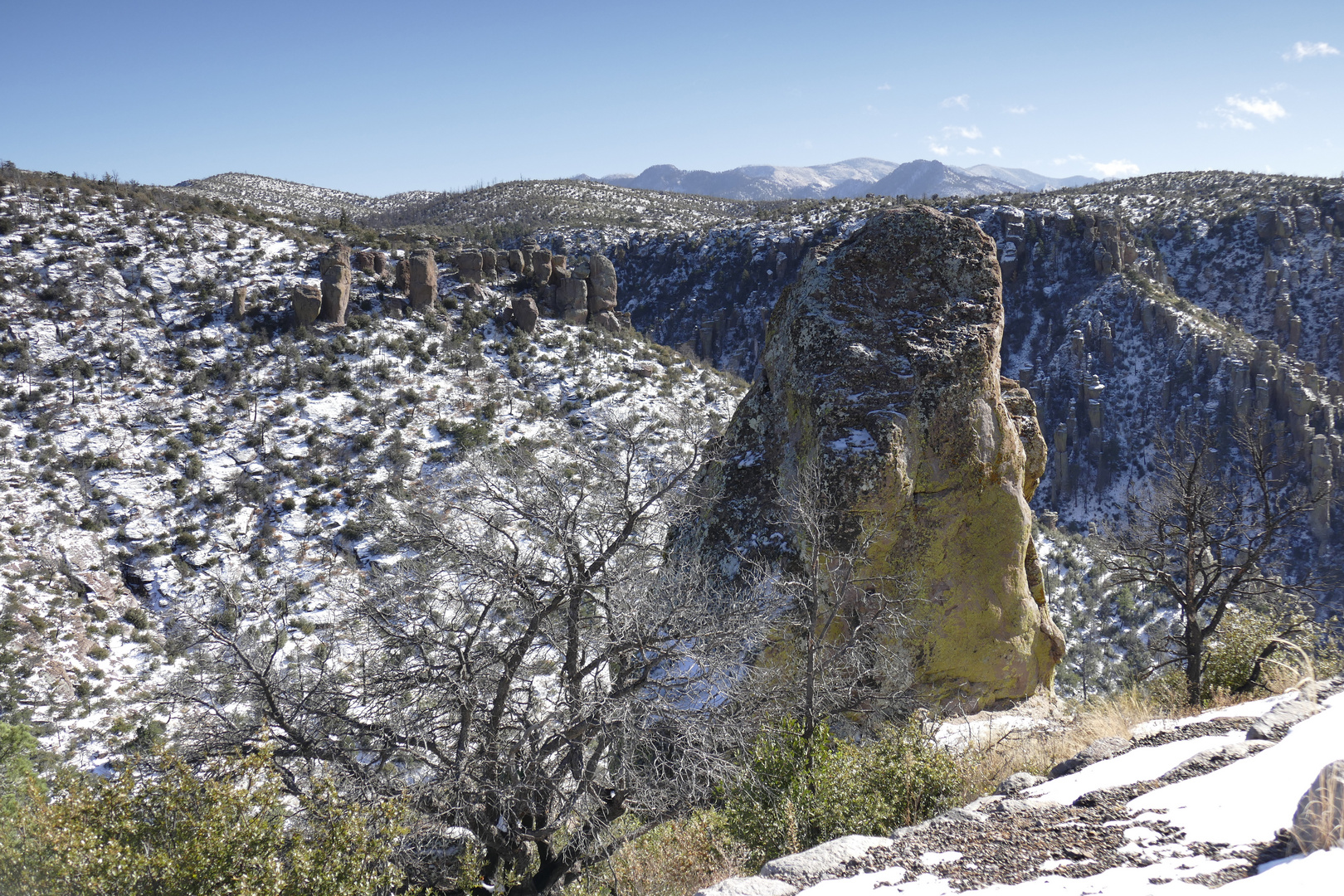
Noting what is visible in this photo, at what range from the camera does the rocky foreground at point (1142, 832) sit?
2975 millimetres

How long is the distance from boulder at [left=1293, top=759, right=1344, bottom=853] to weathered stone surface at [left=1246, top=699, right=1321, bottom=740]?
78.7 inches

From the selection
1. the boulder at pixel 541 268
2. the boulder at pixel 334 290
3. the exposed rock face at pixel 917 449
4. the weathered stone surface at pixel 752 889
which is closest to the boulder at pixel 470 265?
the boulder at pixel 541 268

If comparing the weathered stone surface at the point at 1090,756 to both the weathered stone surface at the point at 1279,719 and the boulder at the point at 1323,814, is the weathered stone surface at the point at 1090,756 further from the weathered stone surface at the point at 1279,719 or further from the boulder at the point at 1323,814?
the boulder at the point at 1323,814

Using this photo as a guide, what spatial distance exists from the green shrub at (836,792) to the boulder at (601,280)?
26.4m

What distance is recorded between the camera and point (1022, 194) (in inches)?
2318

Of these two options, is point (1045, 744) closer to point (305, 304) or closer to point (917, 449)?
point (917, 449)

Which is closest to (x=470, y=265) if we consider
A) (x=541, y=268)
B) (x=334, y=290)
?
(x=541, y=268)

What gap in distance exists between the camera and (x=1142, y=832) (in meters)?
3.62

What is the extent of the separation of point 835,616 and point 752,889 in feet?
12.2

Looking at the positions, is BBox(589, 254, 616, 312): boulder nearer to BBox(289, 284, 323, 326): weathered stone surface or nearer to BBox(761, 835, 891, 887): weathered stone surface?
BBox(289, 284, 323, 326): weathered stone surface

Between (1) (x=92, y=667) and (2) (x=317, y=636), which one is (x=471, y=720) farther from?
(1) (x=92, y=667)

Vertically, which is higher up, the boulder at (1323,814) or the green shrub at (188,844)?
the boulder at (1323,814)

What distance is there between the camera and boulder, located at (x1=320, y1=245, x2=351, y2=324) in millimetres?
24297

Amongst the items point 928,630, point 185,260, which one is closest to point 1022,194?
point 185,260
